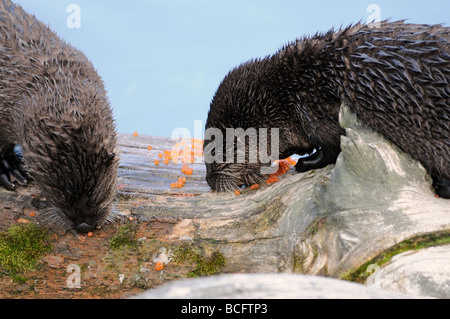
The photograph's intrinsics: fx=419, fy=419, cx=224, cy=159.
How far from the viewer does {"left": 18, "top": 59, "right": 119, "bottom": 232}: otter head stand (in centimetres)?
331

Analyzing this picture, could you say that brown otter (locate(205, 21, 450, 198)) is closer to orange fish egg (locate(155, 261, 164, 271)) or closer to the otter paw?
the otter paw

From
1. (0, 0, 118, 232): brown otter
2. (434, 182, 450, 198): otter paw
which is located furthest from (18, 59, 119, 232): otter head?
(434, 182, 450, 198): otter paw

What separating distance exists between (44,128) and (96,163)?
0.51 m

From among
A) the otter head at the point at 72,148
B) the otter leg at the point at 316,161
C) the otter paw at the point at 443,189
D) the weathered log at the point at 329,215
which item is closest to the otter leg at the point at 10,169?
the otter head at the point at 72,148

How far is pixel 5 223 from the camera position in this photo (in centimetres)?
422

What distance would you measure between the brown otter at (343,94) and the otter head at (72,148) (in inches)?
63.3

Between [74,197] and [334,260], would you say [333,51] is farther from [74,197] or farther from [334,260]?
[74,197]

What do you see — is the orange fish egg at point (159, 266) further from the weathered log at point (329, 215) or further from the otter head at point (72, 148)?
the otter head at point (72, 148)

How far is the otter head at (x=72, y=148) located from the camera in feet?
10.9

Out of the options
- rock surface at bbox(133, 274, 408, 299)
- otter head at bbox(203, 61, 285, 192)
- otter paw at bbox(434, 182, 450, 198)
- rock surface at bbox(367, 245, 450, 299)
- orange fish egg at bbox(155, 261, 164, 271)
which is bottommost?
rock surface at bbox(133, 274, 408, 299)

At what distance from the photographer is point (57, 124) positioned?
334 centimetres

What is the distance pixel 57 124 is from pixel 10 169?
172 cm
